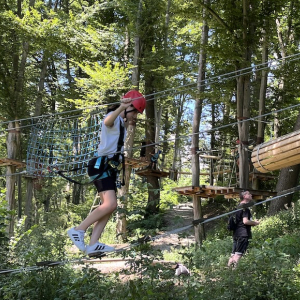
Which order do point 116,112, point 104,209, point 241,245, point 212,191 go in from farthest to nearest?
point 212,191 < point 241,245 < point 104,209 < point 116,112

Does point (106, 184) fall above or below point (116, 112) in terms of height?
below

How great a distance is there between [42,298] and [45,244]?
0.97m

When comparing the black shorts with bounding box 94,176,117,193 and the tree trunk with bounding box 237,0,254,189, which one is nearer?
the black shorts with bounding box 94,176,117,193

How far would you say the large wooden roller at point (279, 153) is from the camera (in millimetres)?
4852

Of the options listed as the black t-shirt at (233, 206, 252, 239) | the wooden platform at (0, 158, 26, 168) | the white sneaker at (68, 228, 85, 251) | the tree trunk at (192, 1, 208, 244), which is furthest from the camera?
the wooden platform at (0, 158, 26, 168)

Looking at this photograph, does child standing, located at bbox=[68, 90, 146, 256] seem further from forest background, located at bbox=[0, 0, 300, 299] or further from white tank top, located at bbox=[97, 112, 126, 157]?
forest background, located at bbox=[0, 0, 300, 299]

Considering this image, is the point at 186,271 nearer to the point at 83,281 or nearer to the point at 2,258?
the point at 83,281

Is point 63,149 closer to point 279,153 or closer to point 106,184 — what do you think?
point 279,153

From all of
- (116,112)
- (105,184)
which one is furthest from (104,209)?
(116,112)

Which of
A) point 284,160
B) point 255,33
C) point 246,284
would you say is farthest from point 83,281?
point 255,33

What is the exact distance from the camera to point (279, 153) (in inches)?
198

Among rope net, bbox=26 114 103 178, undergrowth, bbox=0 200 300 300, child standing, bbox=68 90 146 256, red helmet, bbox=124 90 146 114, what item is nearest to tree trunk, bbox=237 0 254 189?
rope net, bbox=26 114 103 178

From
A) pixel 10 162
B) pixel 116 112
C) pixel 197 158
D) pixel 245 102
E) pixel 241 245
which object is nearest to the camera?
pixel 116 112

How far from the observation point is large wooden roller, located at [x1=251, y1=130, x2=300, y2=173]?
485 cm
